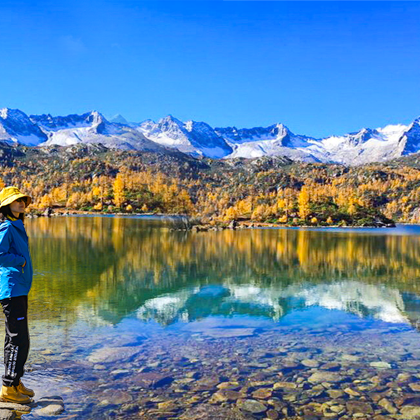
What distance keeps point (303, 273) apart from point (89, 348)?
23304mm

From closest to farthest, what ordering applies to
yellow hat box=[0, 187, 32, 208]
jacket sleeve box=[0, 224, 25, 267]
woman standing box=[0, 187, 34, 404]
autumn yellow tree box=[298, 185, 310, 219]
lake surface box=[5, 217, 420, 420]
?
jacket sleeve box=[0, 224, 25, 267], woman standing box=[0, 187, 34, 404], yellow hat box=[0, 187, 32, 208], lake surface box=[5, 217, 420, 420], autumn yellow tree box=[298, 185, 310, 219]

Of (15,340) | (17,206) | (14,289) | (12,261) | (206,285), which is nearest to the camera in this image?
(12,261)

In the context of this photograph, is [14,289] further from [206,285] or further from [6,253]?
[206,285]

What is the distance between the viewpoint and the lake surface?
978cm

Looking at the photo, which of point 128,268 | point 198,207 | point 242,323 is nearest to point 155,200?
point 198,207

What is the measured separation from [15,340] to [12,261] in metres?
1.58

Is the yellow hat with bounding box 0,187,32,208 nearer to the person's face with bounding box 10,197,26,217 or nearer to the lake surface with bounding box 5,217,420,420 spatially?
the person's face with bounding box 10,197,26,217

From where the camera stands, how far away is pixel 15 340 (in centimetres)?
895

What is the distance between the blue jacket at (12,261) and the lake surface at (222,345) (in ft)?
7.66

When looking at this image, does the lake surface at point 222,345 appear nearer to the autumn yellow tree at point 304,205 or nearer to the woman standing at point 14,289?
the woman standing at point 14,289

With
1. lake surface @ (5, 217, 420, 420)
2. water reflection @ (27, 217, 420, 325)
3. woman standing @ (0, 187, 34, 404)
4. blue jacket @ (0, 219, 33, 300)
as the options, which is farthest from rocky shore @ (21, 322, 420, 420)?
water reflection @ (27, 217, 420, 325)

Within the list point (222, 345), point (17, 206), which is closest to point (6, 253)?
point (17, 206)

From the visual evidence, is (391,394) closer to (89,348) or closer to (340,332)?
(340,332)

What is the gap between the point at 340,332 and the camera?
16.5 m
